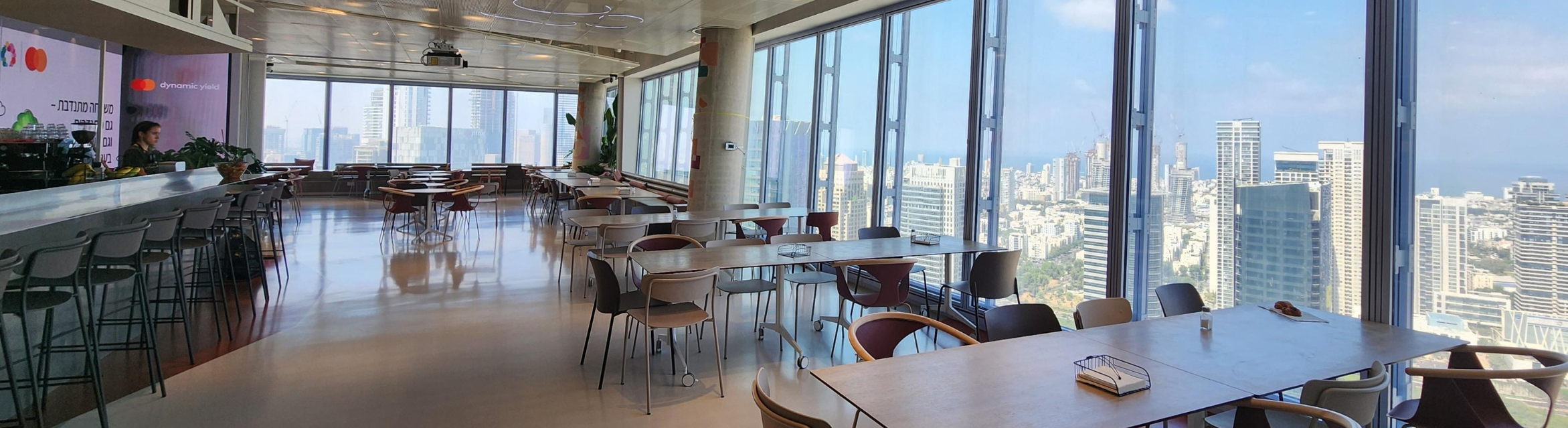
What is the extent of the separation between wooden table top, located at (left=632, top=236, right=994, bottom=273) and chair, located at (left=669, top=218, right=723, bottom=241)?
1.06 metres

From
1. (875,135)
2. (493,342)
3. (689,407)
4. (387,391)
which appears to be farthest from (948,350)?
(875,135)

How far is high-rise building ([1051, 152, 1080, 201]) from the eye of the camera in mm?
4949

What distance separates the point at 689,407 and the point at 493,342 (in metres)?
1.71

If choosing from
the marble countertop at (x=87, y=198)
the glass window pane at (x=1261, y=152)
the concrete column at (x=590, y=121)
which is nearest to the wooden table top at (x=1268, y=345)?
the glass window pane at (x=1261, y=152)

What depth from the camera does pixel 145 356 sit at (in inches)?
159

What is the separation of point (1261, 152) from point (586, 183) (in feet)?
29.0

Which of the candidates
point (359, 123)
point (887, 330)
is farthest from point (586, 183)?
point (359, 123)

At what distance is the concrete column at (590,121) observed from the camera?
16.2 metres

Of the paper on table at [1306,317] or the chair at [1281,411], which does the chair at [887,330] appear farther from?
the paper on table at [1306,317]

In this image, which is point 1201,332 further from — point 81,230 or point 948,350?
point 81,230

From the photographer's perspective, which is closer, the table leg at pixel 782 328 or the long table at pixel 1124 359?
the long table at pixel 1124 359

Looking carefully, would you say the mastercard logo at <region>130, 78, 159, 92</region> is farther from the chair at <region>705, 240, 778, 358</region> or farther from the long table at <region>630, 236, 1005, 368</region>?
the chair at <region>705, 240, 778, 358</region>

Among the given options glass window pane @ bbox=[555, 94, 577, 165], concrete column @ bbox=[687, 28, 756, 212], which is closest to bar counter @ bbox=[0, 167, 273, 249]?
concrete column @ bbox=[687, 28, 756, 212]

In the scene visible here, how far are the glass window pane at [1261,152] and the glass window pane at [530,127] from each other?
1669 cm
